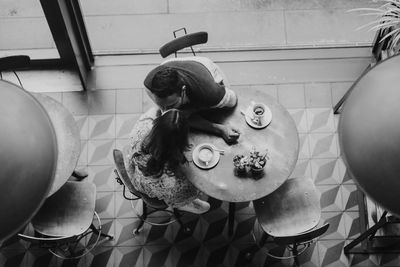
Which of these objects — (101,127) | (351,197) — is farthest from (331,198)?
(101,127)

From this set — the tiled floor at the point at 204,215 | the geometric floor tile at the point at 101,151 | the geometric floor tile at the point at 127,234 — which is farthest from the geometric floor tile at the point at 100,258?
the geometric floor tile at the point at 101,151

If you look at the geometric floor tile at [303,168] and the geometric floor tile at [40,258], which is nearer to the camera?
the geometric floor tile at [40,258]

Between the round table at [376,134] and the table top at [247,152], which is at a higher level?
the round table at [376,134]

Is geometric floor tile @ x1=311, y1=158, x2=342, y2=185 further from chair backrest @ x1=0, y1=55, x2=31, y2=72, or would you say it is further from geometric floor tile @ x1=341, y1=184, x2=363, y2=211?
chair backrest @ x1=0, y1=55, x2=31, y2=72

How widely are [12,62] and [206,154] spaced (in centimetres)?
184

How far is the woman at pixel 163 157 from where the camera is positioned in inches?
134

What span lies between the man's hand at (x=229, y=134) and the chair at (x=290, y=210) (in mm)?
578

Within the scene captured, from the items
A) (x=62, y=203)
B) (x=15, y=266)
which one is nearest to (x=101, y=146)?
(x=62, y=203)

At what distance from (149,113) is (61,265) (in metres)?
1.74

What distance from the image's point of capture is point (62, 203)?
4066 millimetres

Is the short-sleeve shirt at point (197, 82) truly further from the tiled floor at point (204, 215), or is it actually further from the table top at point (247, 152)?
the tiled floor at point (204, 215)

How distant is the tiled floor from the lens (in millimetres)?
4559

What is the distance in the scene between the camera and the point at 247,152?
3.79 m

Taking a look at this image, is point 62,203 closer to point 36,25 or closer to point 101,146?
point 101,146
